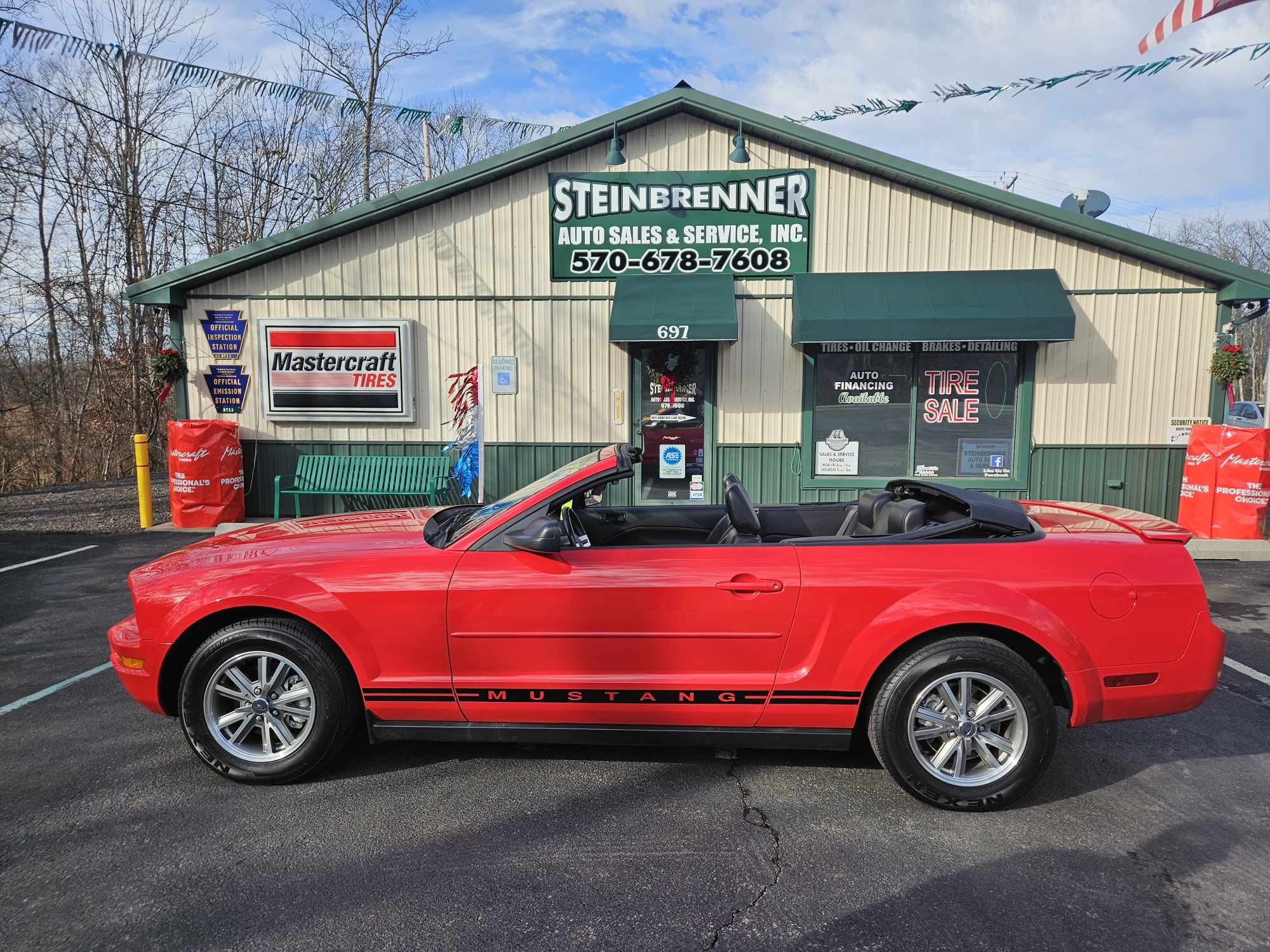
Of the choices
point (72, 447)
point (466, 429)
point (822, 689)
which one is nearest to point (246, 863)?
point (822, 689)

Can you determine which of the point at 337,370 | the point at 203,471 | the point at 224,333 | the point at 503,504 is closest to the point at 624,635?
the point at 503,504

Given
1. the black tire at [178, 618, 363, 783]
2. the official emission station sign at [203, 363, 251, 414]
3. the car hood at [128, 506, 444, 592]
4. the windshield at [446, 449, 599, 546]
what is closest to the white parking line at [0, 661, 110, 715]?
the car hood at [128, 506, 444, 592]

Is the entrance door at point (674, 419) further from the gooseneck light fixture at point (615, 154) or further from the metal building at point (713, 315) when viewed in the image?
the gooseneck light fixture at point (615, 154)

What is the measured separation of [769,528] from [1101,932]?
94.5 inches

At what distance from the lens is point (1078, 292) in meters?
9.60

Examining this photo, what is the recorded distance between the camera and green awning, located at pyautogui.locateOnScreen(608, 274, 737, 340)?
29.7 ft

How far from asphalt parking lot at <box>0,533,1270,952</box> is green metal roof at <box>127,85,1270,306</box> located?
7237 mm

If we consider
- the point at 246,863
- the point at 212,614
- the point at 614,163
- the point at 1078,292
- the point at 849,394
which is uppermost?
the point at 614,163

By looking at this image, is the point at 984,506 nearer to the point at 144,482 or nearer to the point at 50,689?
the point at 50,689

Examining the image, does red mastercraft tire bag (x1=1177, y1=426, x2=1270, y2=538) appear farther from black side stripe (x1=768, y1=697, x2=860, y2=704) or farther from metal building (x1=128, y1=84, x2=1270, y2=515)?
black side stripe (x1=768, y1=697, x2=860, y2=704)

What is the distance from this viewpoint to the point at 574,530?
12.6ft

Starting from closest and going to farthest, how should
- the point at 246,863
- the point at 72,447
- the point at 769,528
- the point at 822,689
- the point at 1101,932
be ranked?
1. the point at 1101,932
2. the point at 246,863
3. the point at 822,689
4. the point at 769,528
5. the point at 72,447

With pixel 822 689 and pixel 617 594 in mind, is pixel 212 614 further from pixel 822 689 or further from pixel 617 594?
pixel 822 689

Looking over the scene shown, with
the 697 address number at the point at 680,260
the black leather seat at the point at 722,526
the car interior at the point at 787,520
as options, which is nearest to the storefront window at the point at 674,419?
the 697 address number at the point at 680,260
